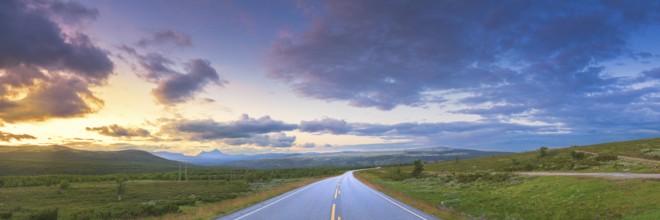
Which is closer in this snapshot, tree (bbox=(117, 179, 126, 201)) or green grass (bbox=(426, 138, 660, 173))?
green grass (bbox=(426, 138, 660, 173))

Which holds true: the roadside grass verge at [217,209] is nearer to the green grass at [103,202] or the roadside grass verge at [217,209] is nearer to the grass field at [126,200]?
the grass field at [126,200]

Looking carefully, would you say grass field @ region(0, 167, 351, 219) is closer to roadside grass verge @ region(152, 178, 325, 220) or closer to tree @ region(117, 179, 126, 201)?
roadside grass verge @ region(152, 178, 325, 220)

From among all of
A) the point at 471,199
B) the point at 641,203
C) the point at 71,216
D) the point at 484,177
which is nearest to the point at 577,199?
the point at 641,203

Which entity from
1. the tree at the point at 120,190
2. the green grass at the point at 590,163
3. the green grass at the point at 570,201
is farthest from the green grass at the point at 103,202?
the green grass at the point at 590,163

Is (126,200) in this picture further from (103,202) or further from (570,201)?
(570,201)

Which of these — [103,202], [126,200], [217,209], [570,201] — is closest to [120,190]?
[126,200]

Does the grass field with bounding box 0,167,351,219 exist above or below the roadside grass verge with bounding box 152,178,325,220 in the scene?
below

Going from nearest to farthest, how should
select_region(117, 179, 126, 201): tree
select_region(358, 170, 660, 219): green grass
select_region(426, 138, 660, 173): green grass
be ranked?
1. select_region(358, 170, 660, 219): green grass
2. select_region(426, 138, 660, 173): green grass
3. select_region(117, 179, 126, 201): tree

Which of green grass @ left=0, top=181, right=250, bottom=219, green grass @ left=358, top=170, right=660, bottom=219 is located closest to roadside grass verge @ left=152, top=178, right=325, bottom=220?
green grass @ left=0, top=181, right=250, bottom=219

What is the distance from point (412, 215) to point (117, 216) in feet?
82.2

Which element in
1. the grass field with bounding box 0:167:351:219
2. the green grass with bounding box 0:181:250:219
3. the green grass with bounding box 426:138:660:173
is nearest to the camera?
the grass field with bounding box 0:167:351:219

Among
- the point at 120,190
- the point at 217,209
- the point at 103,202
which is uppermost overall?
the point at 217,209

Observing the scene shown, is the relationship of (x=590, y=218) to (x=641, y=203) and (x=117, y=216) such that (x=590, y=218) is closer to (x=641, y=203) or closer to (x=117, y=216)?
(x=641, y=203)

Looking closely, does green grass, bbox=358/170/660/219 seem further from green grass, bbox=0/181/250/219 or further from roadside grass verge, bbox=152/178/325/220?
green grass, bbox=0/181/250/219
